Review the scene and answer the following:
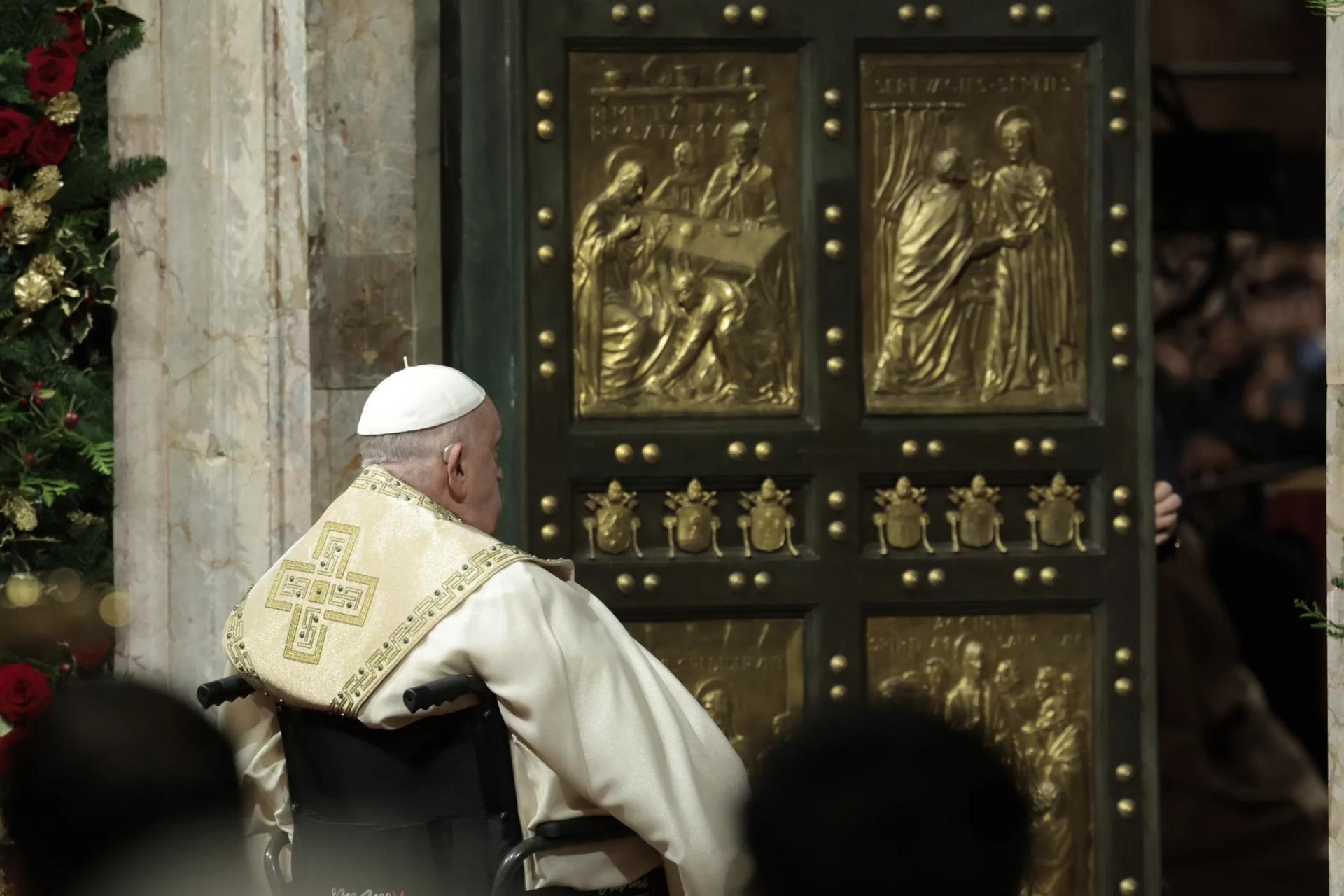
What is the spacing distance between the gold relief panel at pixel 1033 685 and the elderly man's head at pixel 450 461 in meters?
2.08

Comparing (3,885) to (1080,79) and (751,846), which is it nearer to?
(751,846)

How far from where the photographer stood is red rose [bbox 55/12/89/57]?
16.9 ft

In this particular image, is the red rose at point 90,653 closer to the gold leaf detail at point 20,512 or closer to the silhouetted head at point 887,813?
the gold leaf detail at point 20,512

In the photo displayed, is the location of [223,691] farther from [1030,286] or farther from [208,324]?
[1030,286]

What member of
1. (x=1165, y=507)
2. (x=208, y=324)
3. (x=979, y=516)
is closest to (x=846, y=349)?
(x=979, y=516)

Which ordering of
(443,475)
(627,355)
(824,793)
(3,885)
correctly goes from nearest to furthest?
(824,793)
(443,475)
(3,885)
(627,355)

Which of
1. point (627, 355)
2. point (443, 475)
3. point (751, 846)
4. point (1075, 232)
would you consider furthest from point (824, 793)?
point (1075, 232)

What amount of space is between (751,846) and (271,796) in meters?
1.38

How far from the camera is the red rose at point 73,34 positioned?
16.9 ft

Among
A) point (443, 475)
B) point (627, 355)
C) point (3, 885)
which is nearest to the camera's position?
point (443, 475)

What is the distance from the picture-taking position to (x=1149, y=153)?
536cm

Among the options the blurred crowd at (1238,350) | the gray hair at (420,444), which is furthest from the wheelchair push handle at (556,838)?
the blurred crowd at (1238,350)

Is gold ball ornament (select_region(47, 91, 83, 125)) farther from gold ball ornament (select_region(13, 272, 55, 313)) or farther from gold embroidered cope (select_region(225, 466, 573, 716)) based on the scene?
gold embroidered cope (select_region(225, 466, 573, 716))

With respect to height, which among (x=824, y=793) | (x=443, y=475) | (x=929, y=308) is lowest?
(x=824, y=793)
